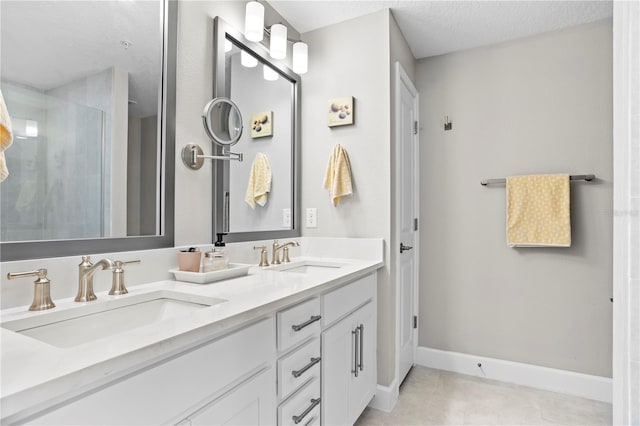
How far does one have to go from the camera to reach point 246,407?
3.10 feet

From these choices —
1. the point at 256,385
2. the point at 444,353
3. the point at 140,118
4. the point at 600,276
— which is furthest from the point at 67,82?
the point at 600,276

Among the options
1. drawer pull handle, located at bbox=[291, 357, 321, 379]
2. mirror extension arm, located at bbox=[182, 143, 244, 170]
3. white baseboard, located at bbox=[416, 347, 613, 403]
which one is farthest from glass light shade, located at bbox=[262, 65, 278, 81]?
white baseboard, located at bbox=[416, 347, 613, 403]

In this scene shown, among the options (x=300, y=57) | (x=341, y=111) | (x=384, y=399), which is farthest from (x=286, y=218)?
(x=384, y=399)

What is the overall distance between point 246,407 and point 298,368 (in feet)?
0.95

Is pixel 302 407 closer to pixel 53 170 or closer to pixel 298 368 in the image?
pixel 298 368

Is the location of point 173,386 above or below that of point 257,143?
below

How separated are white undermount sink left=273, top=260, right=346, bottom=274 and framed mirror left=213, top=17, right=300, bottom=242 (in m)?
0.22

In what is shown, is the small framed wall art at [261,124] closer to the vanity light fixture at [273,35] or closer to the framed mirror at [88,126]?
the vanity light fixture at [273,35]

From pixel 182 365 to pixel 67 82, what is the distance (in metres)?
0.94

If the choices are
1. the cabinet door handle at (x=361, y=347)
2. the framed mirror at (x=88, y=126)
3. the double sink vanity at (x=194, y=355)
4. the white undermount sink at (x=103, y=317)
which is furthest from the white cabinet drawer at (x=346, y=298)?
the framed mirror at (x=88, y=126)

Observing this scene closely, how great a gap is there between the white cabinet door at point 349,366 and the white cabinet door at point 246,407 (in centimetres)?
37

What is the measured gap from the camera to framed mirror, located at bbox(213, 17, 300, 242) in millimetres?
1655

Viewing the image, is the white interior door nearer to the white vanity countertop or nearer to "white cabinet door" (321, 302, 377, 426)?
"white cabinet door" (321, 302, 377, 426)

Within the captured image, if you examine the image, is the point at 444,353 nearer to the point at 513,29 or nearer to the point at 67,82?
the point at 513,29
